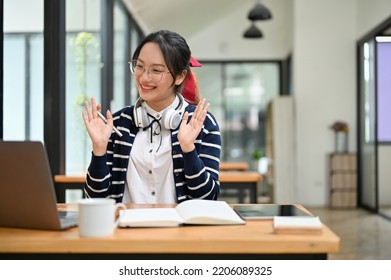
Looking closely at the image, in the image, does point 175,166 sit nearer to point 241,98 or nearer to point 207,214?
point 207,214

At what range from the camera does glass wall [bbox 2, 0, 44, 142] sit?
2.93 m

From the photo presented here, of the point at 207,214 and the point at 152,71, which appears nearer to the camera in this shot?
the point at 207,214

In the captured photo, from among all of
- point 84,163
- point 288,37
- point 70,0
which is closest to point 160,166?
point 70,0

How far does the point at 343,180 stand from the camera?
308 inches

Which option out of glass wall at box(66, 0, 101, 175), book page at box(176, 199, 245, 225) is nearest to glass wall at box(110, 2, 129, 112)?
glass wall at box(66, 0, 101, 175)

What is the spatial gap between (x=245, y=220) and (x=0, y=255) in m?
0.51

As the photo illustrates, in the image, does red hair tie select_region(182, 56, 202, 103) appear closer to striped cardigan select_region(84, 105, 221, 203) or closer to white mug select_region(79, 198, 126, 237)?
striped cardigan select_region(84, 105, 221, 203)

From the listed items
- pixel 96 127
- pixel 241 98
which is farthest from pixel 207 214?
pixel 241 98

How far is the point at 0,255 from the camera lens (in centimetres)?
114

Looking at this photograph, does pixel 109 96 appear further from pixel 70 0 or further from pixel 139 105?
pixel 139 105

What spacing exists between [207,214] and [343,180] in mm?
6815

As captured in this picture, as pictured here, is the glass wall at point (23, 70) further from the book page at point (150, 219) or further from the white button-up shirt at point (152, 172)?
the book page at point (150, 219)

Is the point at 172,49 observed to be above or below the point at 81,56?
below
